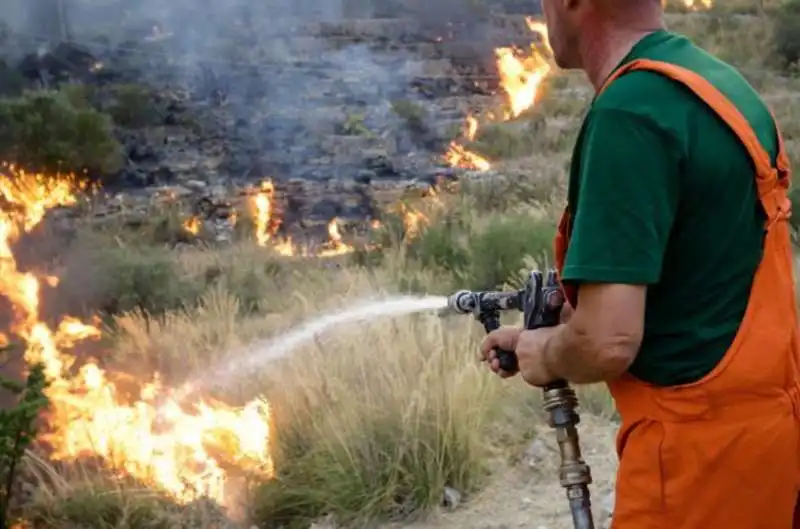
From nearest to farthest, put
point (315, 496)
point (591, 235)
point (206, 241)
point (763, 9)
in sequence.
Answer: point (591, 235), point (315, 496), point (206, 241), point (763, 9)

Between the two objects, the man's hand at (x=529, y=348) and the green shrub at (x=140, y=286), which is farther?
the green shrub at (x=140, y=286)

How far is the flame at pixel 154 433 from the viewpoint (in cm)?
462

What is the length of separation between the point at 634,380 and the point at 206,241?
1224 cm

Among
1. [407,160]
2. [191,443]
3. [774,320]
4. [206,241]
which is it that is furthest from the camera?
[407,160]

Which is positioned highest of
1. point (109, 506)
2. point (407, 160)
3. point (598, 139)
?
point (598, 139)

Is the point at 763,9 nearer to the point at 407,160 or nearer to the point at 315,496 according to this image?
the point at 407,160

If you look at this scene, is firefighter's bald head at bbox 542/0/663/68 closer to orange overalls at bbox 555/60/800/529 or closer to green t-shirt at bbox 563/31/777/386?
green t-shirt at bbox 563/31/777/386

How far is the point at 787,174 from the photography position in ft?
6.68

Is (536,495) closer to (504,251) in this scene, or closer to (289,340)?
(289,340)

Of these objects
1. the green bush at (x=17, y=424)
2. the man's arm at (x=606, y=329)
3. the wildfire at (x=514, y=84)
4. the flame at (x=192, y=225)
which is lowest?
the flame at (x=192, y=225)

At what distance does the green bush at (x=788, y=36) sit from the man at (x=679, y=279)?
71.2 ft

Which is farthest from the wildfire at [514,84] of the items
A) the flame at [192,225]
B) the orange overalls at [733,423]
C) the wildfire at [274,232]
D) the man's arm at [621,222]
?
the man's arm at [621,222]

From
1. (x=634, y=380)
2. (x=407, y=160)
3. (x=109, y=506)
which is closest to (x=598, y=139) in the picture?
(x=634, y=380)

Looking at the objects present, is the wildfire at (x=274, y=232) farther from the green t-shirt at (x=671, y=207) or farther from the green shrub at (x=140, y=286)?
the green t-shirt at (x=671, y=207)
